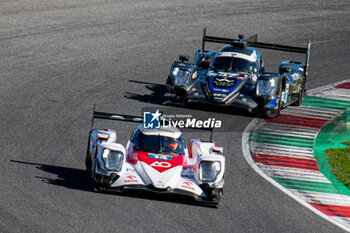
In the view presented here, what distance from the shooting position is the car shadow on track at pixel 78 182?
14.3 metres

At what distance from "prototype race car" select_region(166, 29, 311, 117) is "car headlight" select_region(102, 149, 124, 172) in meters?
7.16

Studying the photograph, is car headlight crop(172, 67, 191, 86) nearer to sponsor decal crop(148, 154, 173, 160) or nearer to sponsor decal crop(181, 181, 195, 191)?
sponsor decal crop(148, 154, 173, 160)

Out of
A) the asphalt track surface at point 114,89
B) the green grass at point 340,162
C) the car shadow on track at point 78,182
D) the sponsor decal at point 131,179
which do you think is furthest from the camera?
the green grass at point 340,162

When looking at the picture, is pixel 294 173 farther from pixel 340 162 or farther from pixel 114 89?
pixel 114 89

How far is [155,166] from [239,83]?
25.3 ft

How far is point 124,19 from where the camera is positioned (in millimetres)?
32500

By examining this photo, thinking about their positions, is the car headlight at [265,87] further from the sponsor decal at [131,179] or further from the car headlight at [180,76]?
the sponsor decal at [131,179]

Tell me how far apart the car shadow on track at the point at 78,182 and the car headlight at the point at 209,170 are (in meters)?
0.53

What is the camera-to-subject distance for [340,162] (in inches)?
723

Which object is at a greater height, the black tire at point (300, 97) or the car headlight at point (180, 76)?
the car headlight at point (180, 76)

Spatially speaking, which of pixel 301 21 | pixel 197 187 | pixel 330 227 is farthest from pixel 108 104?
pixel 301 21

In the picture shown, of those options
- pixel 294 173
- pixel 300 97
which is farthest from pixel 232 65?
pixel 294 173

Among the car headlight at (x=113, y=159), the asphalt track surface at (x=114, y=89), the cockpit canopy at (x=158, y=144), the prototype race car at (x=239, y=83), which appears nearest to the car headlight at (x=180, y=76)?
the prototype race car at (x=239, y=83)

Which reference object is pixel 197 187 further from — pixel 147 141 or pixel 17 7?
pixel 17 7
